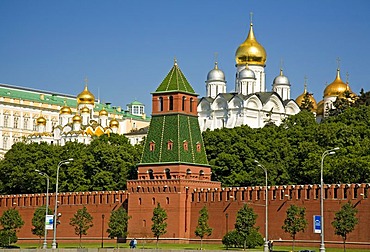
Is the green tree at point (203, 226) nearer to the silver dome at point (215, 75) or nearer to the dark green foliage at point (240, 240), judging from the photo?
the dark green foliage at point (240, 240)

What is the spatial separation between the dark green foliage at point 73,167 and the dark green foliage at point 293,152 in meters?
8.38

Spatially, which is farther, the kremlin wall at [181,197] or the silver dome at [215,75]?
the silver dome at [215,75]

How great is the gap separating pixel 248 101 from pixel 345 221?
57.6 m

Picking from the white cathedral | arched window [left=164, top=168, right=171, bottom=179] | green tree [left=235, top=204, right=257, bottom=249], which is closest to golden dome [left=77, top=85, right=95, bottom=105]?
the white cathedral

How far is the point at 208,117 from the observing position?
12812 cm

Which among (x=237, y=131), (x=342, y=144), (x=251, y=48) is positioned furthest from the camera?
(x=251, y=48)

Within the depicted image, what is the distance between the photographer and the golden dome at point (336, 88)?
126 metres

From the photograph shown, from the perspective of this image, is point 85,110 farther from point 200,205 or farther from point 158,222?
point 158,222

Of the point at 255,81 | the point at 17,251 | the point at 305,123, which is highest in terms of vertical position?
the point at 255,81

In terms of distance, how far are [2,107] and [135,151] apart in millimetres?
55191

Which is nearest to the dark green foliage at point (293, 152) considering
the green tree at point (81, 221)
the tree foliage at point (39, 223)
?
the green tree at point (81, 221)

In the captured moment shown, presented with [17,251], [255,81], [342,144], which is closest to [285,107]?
[255,81]

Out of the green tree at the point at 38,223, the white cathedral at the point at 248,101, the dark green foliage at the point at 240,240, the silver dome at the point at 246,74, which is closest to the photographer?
the dark green foliage at the point at 240,240

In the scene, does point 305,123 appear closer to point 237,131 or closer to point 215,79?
point 237,131
